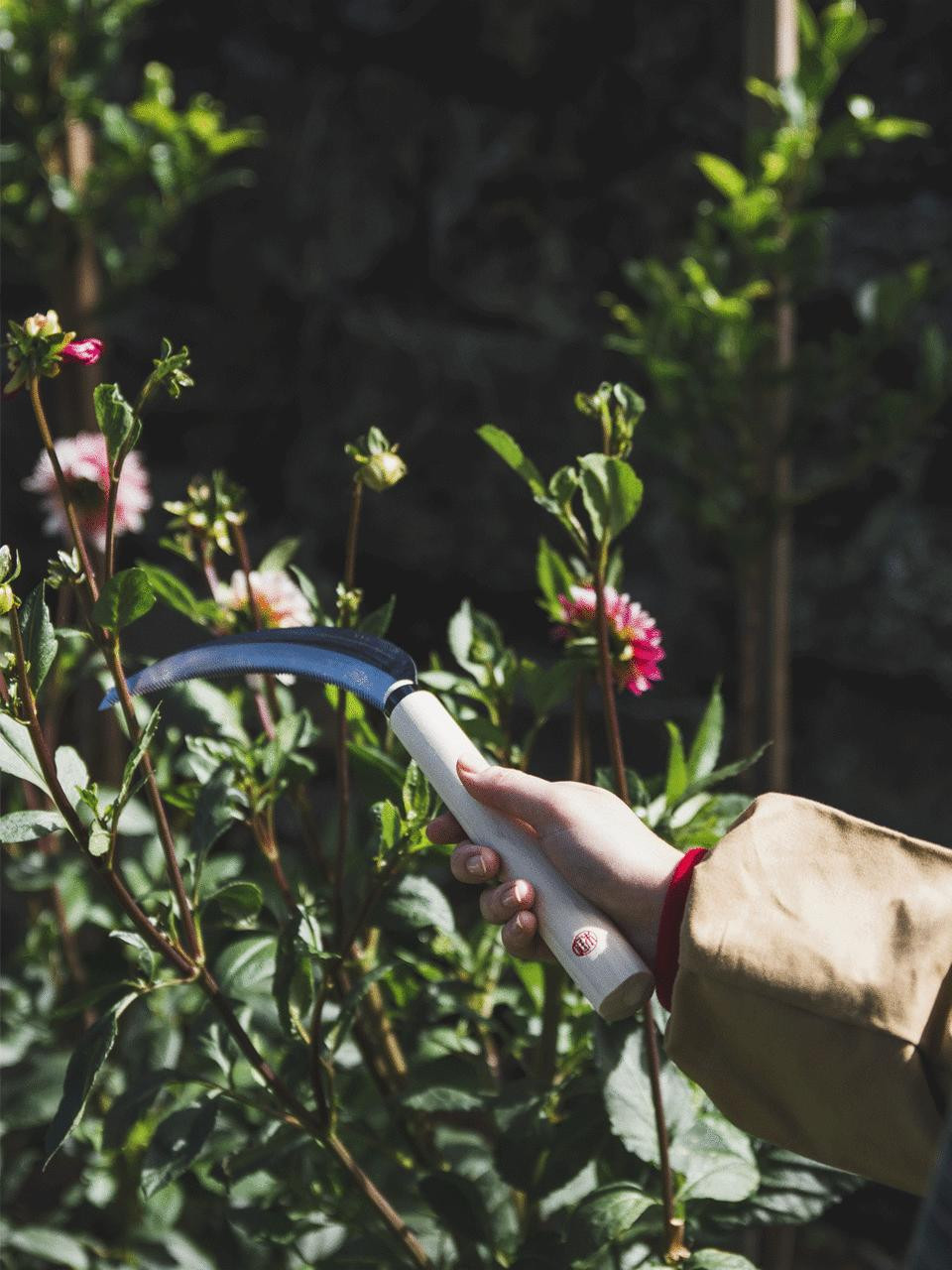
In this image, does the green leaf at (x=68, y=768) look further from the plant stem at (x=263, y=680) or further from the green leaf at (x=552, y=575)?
the green leaf at (x=552, y=575)

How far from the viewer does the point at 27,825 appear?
0.69 metres

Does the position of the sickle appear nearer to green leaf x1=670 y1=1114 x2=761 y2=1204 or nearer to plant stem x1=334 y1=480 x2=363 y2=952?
plant stem x1=334 y1=480 x2=363 y2=952

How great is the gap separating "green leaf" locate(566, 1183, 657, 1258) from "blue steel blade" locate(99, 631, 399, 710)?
0.32 m

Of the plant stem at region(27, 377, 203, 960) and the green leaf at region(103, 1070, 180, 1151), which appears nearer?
the plant stem at region(27, 377, 203, 960)

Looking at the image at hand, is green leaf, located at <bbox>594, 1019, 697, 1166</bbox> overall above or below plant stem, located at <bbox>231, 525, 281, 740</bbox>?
below

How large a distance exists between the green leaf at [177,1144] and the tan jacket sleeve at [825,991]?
12.0 inches

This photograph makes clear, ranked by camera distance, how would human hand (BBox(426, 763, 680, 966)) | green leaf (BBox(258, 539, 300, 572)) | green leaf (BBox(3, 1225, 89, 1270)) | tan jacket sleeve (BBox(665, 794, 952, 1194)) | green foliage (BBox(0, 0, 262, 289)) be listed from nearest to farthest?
tan jacket sleeve (BBox(665, 794, 952, 1194)) < human hand (BBox(426, 763, 680, 966)) < green leaf (BBox(258, 539, 300, 572)) < green leaf (BBox(3, 1225, 89, 1270)) < green foliage (BBox(0, 0, 262, 289))

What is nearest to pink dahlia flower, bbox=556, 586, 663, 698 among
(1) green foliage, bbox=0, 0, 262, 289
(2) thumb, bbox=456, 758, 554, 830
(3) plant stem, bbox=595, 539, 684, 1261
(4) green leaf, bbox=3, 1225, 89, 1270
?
(3) plant stem, bbox=595, 539, 684, 1261

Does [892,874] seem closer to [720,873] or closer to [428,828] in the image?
[720,873]

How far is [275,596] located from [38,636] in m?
0.23

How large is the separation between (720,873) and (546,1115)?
0.99 ft

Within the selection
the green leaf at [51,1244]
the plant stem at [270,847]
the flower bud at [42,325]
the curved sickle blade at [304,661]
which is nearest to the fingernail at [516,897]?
the curved sickle blade at [304,661]

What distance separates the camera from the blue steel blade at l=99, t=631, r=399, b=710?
0.70 metres

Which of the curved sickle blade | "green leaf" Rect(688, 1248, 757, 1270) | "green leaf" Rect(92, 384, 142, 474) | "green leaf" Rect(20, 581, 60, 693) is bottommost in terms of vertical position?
"green leaf" Rect(688, 1248, 757, 1270)
